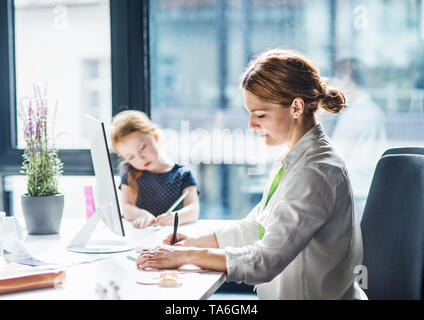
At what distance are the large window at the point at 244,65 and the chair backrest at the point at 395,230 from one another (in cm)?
110

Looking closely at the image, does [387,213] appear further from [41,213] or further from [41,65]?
[41,65]

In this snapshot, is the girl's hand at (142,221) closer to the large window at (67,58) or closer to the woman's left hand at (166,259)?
the woman's left hand at (166,259)

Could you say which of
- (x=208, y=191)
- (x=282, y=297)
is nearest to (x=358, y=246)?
(x=282, y=297)

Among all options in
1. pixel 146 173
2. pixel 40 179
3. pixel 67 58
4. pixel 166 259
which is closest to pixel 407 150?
pixel 166 259

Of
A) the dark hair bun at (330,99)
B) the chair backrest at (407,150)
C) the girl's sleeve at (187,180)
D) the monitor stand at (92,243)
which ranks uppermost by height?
the dark hair bun at (330,99)

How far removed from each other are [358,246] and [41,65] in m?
2.38

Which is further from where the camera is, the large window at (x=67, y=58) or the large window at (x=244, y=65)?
the large window at (x=67, y=58)

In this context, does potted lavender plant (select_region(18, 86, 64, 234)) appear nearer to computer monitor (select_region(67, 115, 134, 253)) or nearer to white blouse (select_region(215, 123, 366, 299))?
computer monitor (select_region(67, 115, 134, 253))

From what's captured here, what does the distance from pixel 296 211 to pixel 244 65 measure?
184 cm

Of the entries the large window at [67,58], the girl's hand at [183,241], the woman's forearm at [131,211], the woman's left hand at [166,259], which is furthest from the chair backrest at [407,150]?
the large window at [67,58]

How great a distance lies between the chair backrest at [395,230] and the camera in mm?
1628

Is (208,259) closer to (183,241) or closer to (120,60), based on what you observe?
(183,241)

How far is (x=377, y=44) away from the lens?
2.92 metres

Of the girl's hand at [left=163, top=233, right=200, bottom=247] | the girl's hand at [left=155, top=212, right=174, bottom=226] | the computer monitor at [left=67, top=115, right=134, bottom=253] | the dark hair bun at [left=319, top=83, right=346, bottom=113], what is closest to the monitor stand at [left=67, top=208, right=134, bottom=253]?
the computer monitor at [left=67, top=115, right=134, bottom=253]
